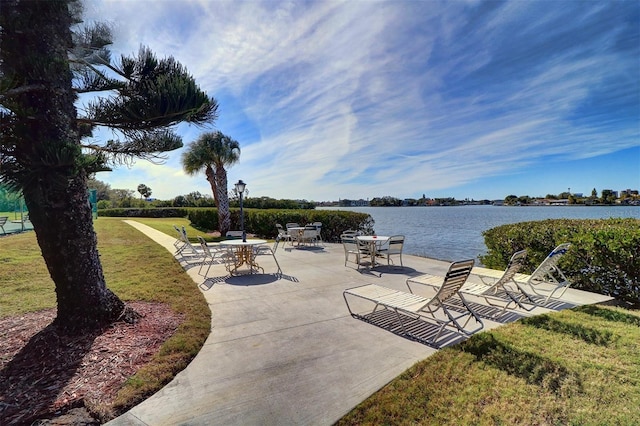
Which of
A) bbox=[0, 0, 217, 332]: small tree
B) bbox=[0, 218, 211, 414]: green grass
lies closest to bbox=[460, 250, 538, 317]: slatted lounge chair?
bbox=[0, 218, 211, 414]: green grass

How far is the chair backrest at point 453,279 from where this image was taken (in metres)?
3.45

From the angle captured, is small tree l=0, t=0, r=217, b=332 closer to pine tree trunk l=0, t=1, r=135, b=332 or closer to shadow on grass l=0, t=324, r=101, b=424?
pine tree trunk l=0, t=1, r=135, b=332

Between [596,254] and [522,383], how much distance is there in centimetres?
421

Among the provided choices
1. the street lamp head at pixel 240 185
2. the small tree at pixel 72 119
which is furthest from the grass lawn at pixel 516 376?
the street lamp head at pixel 240 185

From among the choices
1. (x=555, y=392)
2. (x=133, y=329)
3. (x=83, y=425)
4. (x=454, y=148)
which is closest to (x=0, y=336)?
(x=133, y=329)

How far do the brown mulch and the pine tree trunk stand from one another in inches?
12.1

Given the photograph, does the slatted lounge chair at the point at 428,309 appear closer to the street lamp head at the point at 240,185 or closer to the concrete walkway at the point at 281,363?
the concrete walkway at the point at 281,363

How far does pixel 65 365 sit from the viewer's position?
9.89 feet

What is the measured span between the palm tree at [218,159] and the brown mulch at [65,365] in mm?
13807

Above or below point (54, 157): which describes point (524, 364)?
below

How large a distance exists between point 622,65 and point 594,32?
5.54 feet

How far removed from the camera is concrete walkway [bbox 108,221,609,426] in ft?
7.67

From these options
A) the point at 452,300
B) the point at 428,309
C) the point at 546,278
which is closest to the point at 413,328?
the point at 428,309

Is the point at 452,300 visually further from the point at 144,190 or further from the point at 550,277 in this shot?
the point at 144,190
